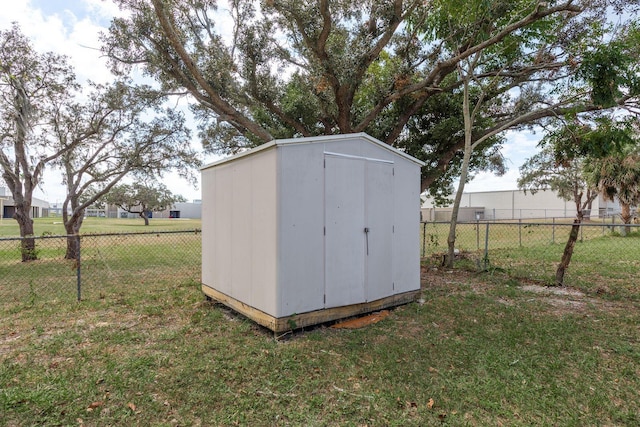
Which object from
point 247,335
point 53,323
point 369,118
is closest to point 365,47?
point 369,118

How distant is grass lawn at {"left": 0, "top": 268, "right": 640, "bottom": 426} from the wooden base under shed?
0.49 feet

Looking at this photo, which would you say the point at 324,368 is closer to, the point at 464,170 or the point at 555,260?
the point at 464,170

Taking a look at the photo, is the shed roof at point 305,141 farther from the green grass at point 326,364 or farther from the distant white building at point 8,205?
the distant white building at point 8,205

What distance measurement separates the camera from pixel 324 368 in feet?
9.96

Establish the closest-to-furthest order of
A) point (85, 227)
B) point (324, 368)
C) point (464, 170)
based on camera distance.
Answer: point (324, 368) < point (464, 170) < point (85, 227)

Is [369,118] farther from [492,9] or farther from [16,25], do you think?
[16,25]

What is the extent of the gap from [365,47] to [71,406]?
23.9ft

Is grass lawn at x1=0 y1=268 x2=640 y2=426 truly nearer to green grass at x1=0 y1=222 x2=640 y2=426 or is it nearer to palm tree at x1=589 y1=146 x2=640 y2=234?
green grass at x1=0 y1=222 x2=640 y2=426

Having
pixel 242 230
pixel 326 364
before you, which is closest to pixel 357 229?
pixel 242 230

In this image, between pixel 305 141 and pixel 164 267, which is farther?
pixel 164 267

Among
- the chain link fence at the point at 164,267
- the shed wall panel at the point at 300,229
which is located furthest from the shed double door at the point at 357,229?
the chain link fence at the point at 164,267

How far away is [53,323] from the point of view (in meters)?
4.22

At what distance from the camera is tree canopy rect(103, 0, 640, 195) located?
631cm

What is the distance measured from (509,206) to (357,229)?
4417cm
